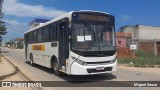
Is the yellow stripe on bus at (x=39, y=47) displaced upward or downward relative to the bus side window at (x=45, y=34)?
downward

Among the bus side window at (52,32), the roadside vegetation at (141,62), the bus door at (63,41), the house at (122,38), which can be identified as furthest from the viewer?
the house at (122,38)

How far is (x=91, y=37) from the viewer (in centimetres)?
1305

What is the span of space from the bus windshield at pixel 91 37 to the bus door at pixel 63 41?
51 centimetres

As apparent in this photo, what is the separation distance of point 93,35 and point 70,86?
2478mm

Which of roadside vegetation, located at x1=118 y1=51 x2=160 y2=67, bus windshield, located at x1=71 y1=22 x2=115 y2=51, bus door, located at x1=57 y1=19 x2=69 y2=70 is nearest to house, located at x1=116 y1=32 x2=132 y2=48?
roadside vegetation, located at x1=118 y1=51 x2=160 y2=67

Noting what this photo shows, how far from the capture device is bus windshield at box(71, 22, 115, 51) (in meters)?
12.9

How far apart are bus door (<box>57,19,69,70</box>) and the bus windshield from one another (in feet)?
1.67

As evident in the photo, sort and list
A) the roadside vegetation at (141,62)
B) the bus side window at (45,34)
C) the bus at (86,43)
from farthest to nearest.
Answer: the roadside vegetation at (141,62), the bus side window at (45,34), the bus at (86,43)

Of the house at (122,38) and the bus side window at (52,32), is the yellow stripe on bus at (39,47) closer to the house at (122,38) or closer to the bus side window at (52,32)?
the bus side window at (52,32)

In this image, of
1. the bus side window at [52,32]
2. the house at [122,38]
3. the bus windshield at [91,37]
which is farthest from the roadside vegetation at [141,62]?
the house at [122,38]

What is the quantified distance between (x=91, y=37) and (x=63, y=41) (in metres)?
1.56

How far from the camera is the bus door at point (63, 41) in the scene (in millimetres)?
13430

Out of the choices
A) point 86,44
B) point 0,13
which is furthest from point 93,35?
point 0,13

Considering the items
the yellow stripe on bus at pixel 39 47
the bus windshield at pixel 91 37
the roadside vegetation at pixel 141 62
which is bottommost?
the roadside vegetation at pixel 141 62
